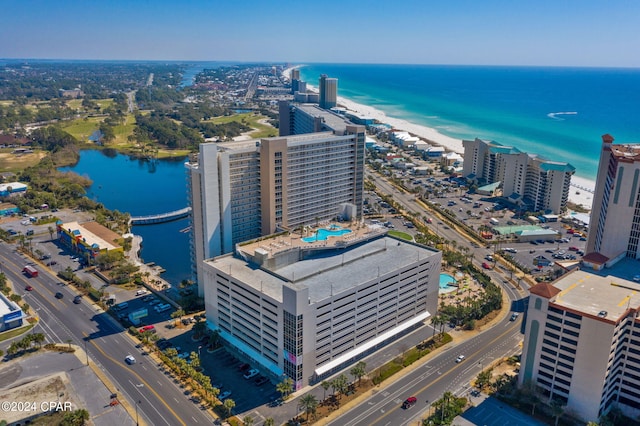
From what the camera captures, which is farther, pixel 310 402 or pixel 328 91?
pixel 328 91

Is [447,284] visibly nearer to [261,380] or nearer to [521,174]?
[261,380]

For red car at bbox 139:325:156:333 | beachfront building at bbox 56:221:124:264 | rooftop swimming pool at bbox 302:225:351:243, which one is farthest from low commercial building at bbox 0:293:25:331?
rooftop swimming pool at bbox 302:225:351:243

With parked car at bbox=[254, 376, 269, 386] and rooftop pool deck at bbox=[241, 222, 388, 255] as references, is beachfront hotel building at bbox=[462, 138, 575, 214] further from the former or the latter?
parked car at bbox=[254, 376, 269, 386]

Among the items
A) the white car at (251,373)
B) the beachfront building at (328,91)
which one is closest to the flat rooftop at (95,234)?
the white car at (251,373)

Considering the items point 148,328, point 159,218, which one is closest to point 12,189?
point 159,218

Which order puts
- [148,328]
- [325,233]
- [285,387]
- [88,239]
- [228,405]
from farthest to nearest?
[88,239] → [325,233] → [148,328] → [285,387] → [228,405]

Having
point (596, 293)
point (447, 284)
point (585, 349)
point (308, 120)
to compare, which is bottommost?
point (447, 284)
